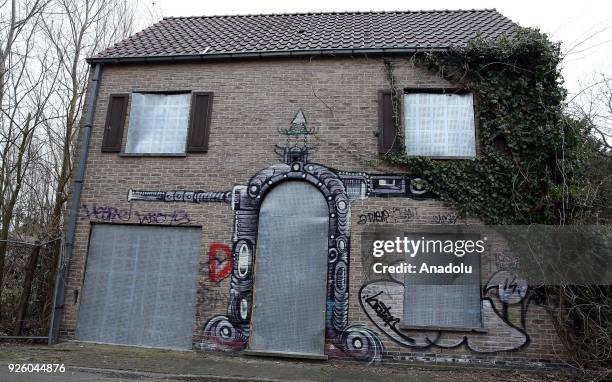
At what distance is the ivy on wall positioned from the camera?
25.0 ft

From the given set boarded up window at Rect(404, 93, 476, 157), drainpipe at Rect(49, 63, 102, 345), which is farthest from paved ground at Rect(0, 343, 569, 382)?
boarded up window at Rect(404, 93, 476, 157)

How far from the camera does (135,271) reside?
27.8 ft

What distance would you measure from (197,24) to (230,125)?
4.58 meters

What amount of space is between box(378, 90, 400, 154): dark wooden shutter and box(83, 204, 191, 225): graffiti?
14.0ft

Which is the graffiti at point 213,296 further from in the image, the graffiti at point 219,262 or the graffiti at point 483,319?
the graffiti at point 483,319

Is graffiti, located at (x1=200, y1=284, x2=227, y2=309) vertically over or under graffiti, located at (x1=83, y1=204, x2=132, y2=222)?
under

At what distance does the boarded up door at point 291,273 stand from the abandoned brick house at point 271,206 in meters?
0.03

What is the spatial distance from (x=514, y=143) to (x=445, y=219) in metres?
1.98

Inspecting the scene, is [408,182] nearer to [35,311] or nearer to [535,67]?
[535,67]

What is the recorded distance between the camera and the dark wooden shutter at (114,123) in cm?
904

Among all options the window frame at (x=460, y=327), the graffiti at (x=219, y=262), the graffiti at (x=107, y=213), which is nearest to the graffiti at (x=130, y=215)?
the graffiti at (x=107, y=213)

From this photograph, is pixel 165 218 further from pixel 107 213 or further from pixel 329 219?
pixel 329 219

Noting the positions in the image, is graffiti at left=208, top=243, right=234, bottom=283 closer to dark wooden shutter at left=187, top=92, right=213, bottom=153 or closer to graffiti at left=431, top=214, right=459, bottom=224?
dark wooden shutter at left=187, top=92, right=213, bottom=153

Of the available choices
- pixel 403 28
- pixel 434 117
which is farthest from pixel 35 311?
pixel 403 28
